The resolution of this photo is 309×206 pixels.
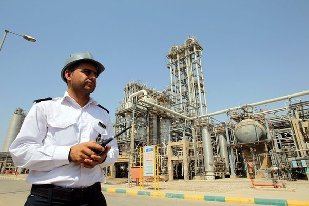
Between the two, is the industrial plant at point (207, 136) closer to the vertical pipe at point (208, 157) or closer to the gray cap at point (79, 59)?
the vertical pipe at point (208, 157)

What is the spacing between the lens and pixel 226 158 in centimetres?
2689

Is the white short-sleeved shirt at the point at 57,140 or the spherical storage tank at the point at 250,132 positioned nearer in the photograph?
the white short-sleeved shirt at the point at 57,140

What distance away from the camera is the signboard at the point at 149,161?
13587 millimetres

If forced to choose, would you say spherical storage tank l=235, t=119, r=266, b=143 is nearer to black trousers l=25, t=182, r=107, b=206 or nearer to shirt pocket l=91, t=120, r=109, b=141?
shirt pocket l=91, t=120, r=109, b=141

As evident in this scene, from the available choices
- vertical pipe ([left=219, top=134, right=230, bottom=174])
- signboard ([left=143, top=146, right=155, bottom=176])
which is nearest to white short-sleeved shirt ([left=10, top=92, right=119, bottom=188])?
signboard ([left=143, top=146, right=155, bottom=176])

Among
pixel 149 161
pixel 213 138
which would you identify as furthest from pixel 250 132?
pixel 149 161

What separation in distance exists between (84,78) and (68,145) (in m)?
0.63

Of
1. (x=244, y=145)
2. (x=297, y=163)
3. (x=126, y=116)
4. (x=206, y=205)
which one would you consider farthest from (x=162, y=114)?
(x=206, y=205)

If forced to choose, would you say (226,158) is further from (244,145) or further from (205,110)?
(205,110)

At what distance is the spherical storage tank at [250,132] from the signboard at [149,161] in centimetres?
1302

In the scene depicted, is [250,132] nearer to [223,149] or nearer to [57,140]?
[223,149]

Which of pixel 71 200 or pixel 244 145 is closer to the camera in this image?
pixel 71 200

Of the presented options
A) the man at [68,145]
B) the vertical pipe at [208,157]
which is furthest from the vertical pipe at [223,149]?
the man at [68,145]

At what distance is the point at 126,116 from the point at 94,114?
3046 centimetres
